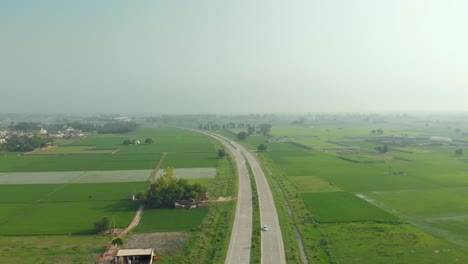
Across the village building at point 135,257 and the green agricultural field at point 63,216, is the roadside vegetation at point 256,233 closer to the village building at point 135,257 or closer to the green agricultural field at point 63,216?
the village building at point 135,257

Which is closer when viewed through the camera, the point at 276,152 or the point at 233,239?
the point at 233,239

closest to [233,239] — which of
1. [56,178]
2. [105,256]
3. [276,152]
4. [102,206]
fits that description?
[105,256]

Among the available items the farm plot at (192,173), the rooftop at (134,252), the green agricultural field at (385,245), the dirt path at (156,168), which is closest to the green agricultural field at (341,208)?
the green agricultural field at (385,245)

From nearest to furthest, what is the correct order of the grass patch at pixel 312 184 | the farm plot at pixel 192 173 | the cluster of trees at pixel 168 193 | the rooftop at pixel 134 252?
the rooftop at pixel 134 252, the cluster of trees at pixel 168 193, the grass patch at pixel 312 184, the farm plot at pixel 192 173

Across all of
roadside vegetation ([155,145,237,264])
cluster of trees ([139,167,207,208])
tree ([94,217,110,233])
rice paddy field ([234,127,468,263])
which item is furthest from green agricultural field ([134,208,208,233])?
rice paddy field ([234,127,468,263])

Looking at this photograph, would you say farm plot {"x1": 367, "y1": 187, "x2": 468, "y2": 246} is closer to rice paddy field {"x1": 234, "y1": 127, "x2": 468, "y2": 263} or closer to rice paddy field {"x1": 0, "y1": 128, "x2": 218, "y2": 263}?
rice paddy field {"x1": 234, "y1": 127, "x2": 468, "y2": 263}

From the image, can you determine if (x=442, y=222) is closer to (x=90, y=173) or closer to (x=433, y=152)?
(x=90, y=173)
